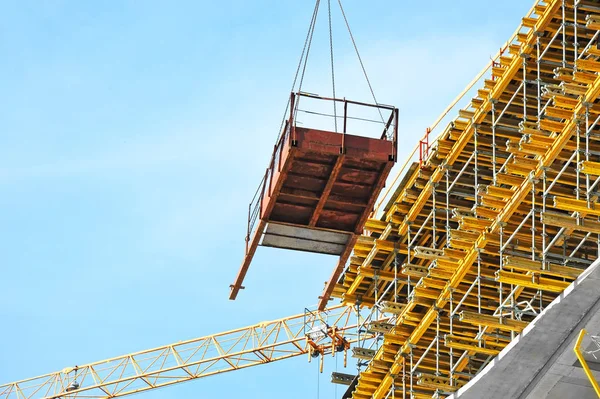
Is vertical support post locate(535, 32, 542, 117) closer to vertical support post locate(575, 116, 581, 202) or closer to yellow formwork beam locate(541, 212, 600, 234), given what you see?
vertical support post locate(575, 116, 581, 202)

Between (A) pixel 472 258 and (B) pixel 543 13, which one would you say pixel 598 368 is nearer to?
(A) pixel 472 258

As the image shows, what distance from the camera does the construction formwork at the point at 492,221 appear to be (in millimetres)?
36438

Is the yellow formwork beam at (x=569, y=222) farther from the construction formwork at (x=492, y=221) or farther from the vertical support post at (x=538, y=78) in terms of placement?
the vertical support post at (x=538, y=78)

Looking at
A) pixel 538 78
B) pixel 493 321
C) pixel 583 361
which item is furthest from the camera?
pixel 538 78

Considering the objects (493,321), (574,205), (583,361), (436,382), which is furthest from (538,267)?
(436,382)

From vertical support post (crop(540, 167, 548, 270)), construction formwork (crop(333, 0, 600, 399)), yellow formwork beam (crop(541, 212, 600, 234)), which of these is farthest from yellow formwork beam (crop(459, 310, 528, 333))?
yellow formwork beam (crop(541, 212, 600, 234))

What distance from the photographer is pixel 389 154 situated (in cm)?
3672

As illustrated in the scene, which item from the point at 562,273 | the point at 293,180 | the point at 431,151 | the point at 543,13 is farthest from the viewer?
the point at 431,151

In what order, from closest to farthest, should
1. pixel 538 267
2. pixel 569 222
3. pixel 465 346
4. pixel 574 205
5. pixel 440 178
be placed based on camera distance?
pixel 574 205
pixel 569 222
pixel 538 267
pixel 465 346
pixel 440 178

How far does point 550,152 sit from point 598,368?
6150 millimetres

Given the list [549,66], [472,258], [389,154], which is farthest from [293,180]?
[549,66]

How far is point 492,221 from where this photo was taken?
38938 mm

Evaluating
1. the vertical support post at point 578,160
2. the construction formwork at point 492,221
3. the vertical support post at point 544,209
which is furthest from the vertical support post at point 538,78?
the vertical support post at point 544,209

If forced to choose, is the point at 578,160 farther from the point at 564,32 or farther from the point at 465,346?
the point at 465,346
